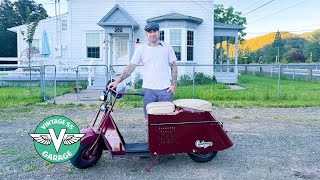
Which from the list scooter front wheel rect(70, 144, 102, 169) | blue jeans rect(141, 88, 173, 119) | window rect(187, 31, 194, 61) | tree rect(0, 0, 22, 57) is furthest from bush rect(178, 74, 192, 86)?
tree rect(0, 0, 22, 57)

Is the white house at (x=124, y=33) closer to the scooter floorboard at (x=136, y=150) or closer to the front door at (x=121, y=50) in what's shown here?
the front door at (x=121, y=50)

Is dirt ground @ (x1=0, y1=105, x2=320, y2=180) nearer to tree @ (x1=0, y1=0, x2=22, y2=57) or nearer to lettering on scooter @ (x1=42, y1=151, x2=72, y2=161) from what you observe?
lettering on scooter @ (x1=42, y1=151, x2=72, y2=161)

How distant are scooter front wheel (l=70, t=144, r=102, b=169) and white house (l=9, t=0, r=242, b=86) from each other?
529 inches

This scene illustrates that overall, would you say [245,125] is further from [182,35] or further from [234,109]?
[182,35]

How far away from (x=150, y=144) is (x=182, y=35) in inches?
549

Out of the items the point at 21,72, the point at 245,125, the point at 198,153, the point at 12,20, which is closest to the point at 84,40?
the point at 21,72

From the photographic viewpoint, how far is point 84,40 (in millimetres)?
19125

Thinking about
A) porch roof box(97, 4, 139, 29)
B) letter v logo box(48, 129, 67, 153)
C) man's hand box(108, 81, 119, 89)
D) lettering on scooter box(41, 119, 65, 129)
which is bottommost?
letter v logo box(48, 129, 67, 153)

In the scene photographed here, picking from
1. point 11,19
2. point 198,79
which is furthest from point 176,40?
point 11,19

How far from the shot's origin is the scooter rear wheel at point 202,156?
15.7 ft

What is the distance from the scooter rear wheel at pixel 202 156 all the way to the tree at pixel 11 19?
29111 mm

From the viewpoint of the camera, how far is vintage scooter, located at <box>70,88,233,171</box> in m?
4.35

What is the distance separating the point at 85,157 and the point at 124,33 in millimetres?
14164

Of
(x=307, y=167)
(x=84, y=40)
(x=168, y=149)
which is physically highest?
(x=84, y=40)
